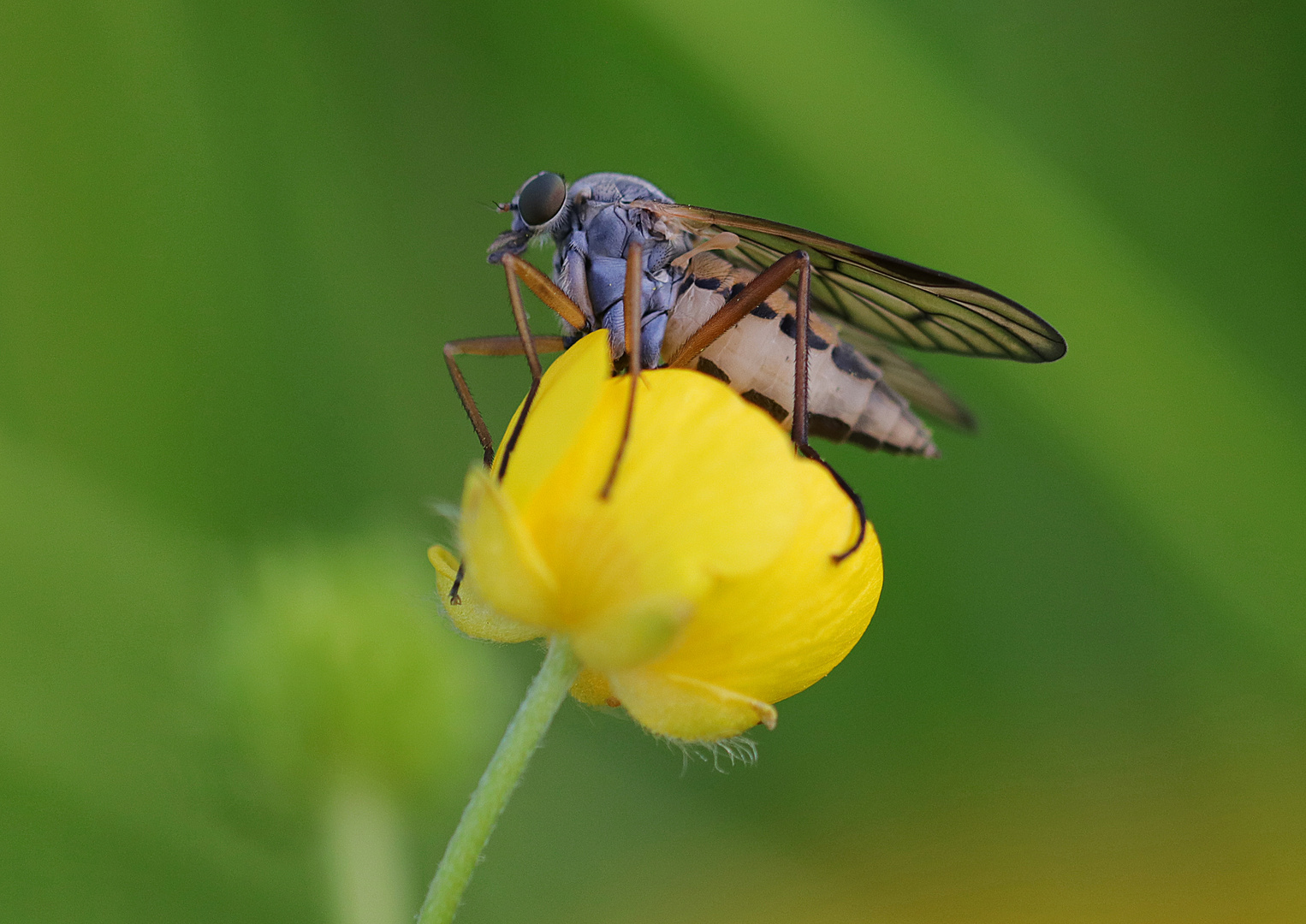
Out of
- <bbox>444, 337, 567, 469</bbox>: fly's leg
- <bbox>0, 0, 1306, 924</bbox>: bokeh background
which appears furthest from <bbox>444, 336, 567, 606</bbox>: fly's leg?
<bbox>0, 0, 1306, 924</bbox>: bokeh background

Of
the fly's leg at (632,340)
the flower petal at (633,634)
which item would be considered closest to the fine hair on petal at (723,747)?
the flower petal at (633,634)

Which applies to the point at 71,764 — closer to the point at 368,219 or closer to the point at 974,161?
the point at 368,219

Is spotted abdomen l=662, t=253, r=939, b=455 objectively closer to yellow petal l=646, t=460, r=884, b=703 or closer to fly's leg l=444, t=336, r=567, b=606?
fly's leg l=444, t=336, r=567, b=606

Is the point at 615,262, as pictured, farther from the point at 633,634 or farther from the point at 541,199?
the point at 633,634

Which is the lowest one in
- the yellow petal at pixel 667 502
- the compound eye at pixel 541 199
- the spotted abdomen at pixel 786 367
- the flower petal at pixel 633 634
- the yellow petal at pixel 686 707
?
the yellow petal at pixel 686 707

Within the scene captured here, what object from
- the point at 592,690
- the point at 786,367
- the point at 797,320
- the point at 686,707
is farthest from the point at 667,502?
the point at 786,367

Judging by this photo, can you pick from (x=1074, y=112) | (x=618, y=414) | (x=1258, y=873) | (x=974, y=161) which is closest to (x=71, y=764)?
(x=618, y=414)

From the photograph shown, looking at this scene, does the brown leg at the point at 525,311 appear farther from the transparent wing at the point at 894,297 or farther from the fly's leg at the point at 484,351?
the transparent wing at the point at 894,297
